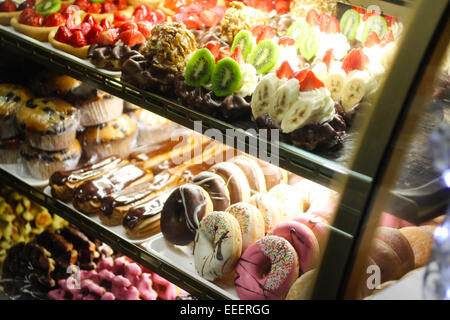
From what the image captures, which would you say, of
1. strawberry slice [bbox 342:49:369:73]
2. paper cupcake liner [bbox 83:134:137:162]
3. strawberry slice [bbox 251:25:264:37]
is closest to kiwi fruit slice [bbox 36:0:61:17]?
paper cupcake liner [bbox 83:134:137:162]

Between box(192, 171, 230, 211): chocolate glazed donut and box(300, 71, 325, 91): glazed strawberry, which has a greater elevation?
box(300, 71, 325, 91): glazed strawberry

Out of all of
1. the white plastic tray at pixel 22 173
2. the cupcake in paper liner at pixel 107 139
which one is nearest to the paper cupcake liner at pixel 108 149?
the cupcake in paper liner at pixel 107 139

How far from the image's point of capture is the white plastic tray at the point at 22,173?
6.91 feet

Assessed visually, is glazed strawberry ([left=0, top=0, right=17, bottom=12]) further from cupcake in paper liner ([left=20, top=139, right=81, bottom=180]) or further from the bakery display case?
cupcake in paper liner ([left=20, top=139, right=81, bottom=180])

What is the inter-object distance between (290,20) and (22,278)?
167cm

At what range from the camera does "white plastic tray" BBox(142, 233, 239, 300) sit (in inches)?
59.1

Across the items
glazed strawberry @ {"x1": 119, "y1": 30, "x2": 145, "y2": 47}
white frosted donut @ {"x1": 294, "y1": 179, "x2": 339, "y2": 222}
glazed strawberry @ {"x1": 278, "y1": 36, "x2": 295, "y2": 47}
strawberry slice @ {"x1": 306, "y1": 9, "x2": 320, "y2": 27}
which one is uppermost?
strawberry slice @ {"x1": 306, "y1": 9, "x2": 320, "y2": 27}

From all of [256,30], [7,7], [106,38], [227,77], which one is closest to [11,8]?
[7,7]

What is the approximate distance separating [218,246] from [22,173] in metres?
1.12

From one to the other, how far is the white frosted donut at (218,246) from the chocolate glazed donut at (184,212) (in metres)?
0.10

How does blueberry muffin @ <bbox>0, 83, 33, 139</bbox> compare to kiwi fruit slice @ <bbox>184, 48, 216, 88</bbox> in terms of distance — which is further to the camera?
blueberry muffin @ <bbox>0, 83, 33, 139</bbox>

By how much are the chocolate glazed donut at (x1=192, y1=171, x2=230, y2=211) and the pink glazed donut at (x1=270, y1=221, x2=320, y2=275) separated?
296 millimetres

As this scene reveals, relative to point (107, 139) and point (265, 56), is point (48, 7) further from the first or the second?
point (265, 56)

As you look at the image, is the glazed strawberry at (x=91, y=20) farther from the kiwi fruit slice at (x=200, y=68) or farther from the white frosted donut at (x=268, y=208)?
the white frosted donut at (x=268, y=208)
